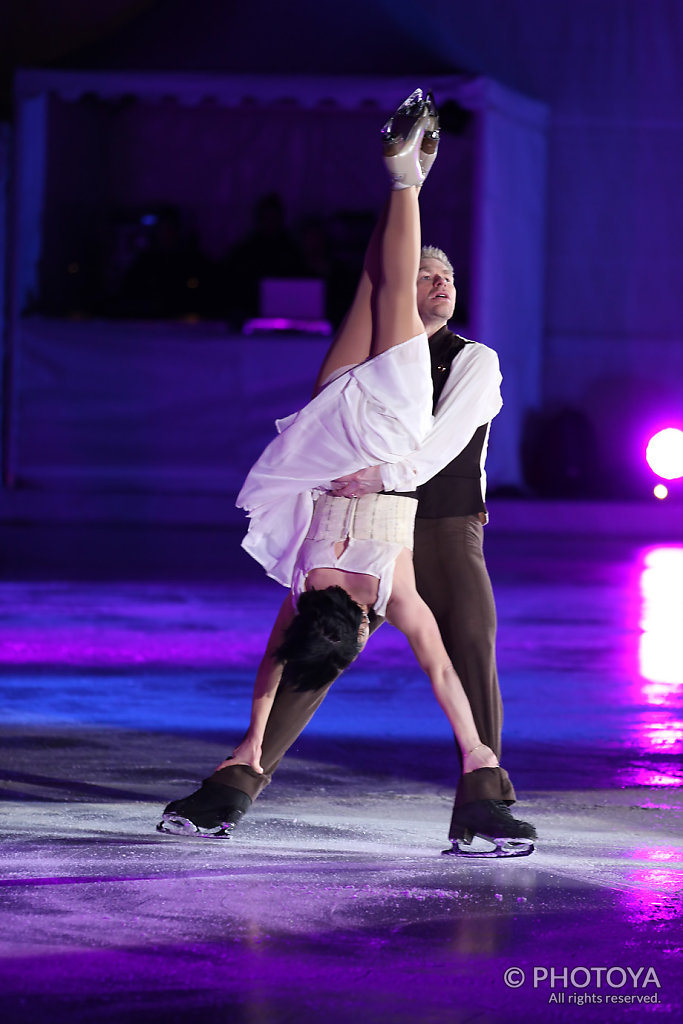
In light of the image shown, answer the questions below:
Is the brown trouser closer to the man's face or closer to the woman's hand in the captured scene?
the woman's hand

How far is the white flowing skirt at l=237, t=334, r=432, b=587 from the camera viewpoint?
4.81m

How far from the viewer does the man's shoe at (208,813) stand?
16.1ft

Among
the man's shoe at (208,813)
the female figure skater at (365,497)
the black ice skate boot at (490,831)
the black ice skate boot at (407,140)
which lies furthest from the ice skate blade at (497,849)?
the black ice skate boot at (407,140)

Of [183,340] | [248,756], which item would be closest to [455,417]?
[248,756]

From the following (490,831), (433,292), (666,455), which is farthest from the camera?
(666,455)

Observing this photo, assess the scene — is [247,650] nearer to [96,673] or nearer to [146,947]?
[96,673]

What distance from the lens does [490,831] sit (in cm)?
477

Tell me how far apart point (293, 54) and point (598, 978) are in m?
13.7

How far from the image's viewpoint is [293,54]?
1620 cm

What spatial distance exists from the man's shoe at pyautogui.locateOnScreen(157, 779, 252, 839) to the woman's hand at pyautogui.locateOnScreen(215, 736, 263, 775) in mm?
89

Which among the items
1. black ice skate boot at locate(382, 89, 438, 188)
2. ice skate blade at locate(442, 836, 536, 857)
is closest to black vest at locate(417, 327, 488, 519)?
black ice skate boot at locate(382, 89, 438, 188)

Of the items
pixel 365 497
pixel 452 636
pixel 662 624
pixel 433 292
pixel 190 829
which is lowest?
pixel 662 624

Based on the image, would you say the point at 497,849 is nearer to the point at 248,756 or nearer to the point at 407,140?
the point at 248,756

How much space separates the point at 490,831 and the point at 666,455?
29.8ft
